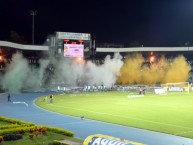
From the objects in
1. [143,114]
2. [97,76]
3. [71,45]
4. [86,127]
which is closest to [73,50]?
[71,45]

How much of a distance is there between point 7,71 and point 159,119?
35834 mm

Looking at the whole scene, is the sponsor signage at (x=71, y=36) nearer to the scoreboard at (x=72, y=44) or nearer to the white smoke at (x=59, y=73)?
the scoreboard at (x=72, y=44)

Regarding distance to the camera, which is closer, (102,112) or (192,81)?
(102,112)

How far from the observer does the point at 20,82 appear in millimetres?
63781

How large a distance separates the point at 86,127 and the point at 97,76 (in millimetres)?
46237

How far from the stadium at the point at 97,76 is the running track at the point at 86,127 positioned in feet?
9.53

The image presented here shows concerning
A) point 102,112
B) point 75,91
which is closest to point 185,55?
point 75,91

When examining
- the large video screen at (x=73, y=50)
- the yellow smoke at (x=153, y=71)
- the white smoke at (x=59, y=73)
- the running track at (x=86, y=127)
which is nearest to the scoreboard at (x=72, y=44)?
the large video screen at (x=73, y=50)

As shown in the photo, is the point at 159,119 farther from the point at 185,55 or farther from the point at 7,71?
the point at 185,55

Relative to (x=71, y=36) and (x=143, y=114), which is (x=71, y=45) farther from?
(x=143, y=114)

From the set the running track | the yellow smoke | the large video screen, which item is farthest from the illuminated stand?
the running track

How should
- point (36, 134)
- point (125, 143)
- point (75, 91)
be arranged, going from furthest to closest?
1. point (75, 91)
2. point (36, 134)
3. point (125, 143)

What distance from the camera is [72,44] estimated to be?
61438 mm

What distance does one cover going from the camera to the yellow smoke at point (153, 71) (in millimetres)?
80812
